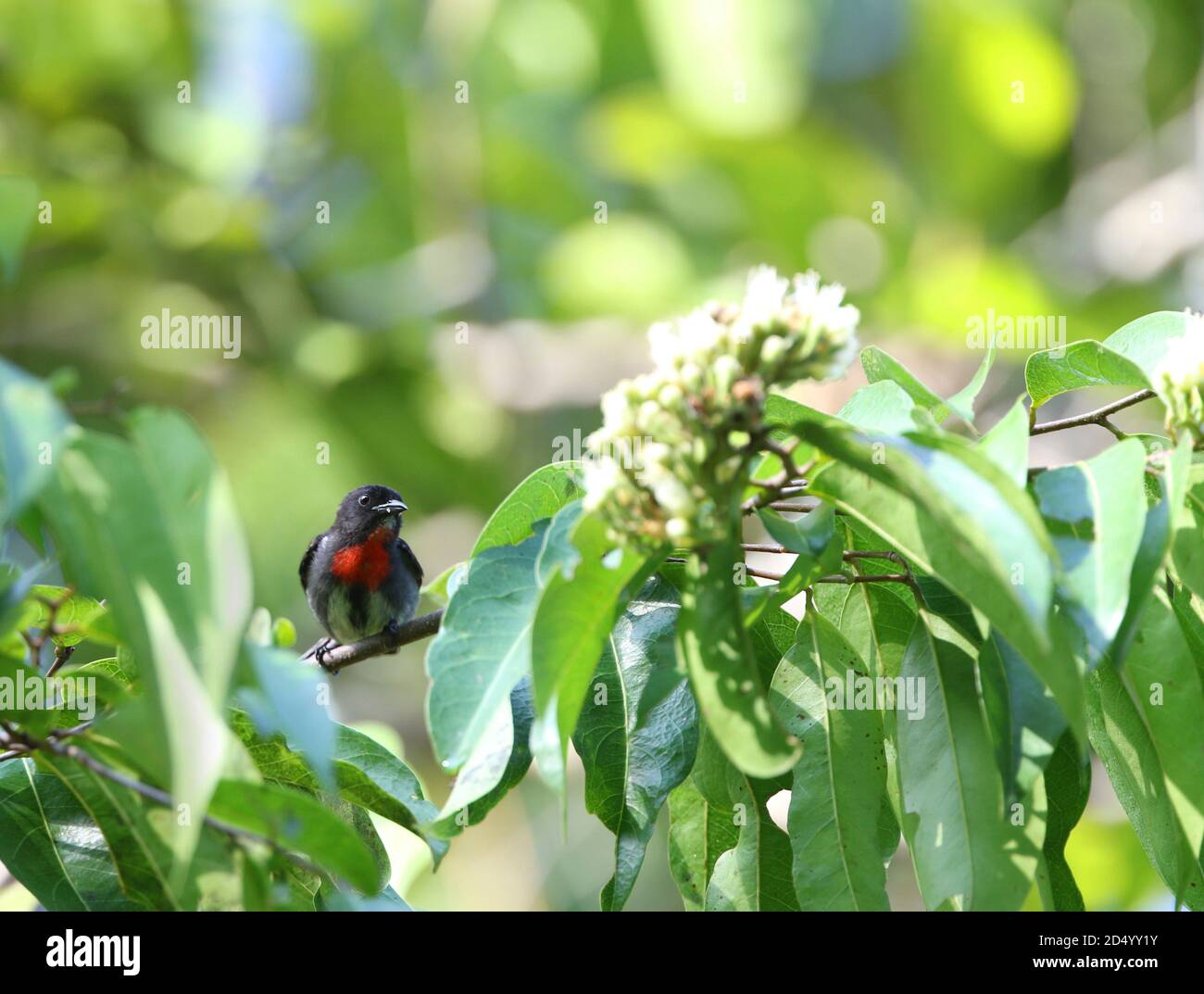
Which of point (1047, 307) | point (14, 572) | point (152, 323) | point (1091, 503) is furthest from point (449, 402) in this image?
point (1091, 503)

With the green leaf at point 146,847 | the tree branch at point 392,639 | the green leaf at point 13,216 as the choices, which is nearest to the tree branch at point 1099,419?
the tree branch at point 392,639

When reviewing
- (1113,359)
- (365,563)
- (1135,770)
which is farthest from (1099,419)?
(365,563)

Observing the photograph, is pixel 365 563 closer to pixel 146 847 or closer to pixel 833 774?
pixel 146 847

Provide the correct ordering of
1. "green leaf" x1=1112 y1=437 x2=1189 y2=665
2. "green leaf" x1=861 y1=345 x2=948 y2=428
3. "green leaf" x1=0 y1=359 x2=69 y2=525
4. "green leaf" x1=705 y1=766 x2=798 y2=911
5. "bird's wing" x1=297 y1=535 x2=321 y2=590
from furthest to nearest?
"bird's wing" x1=297 y1=535 x2=321 y2=590, "green leaf" x1=705 y1=766 x2=798 y2=911, "green leaf" x1=861 y1=345 x2=948 y2=428, "green leaf" x1=1112 y1=437 x2=1189 y2=665, "green leaf" x1=0 y1=359 x2=69 y2=525

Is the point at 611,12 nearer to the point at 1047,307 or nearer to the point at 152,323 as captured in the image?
the point at 1047,307

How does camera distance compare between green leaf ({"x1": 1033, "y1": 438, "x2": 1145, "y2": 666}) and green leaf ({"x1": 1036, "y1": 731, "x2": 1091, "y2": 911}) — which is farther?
green leaf ({"x1": 1036, "y1": 731, "x2": 1091, "y2": 911})

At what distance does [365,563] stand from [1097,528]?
468cm

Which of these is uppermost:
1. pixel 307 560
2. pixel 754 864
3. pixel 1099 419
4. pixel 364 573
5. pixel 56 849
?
pixel 307 560

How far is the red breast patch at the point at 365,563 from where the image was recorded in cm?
607

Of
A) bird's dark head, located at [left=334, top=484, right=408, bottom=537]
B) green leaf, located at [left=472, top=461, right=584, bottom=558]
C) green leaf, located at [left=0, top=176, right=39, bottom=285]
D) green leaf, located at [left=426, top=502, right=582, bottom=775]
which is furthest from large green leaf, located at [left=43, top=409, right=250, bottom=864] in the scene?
bird's dark head, located at [left=334, top=484, right=408, bottom=537]

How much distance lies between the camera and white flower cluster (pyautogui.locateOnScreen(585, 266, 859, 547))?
1.84 meters

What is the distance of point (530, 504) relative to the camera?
96.0 inches

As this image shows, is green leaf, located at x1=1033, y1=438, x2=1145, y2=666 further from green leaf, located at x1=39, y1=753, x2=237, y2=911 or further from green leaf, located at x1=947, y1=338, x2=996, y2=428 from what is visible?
green leaf, located at x1=39, y1=753, x2=237, y2=911

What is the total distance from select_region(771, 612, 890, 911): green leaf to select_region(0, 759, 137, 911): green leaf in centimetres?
125
